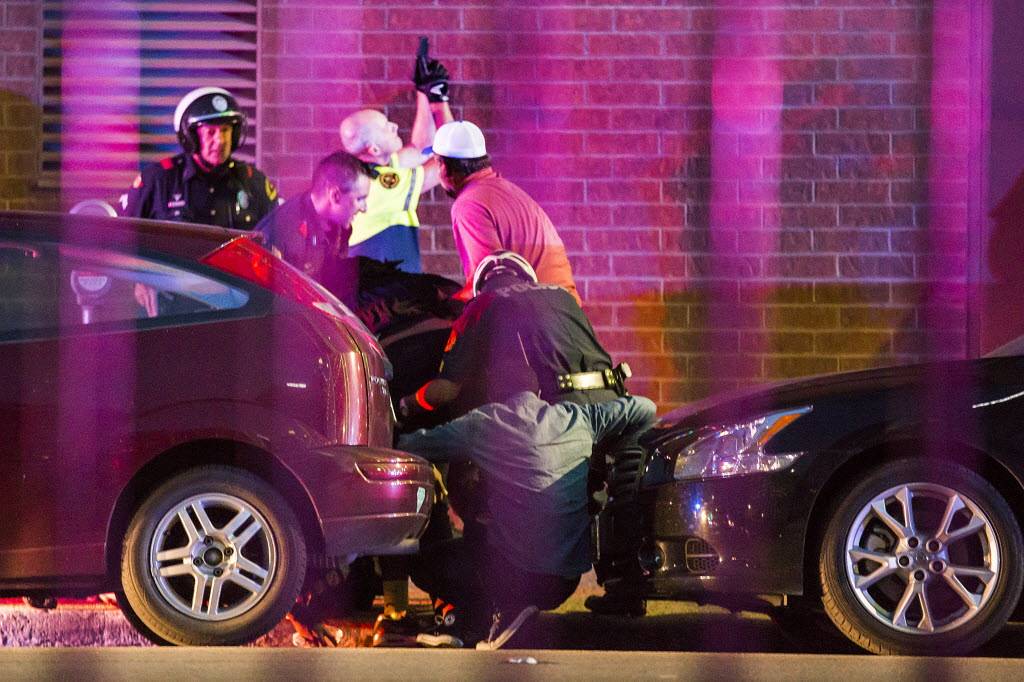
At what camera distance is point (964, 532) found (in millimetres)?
6422

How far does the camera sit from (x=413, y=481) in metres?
6.68

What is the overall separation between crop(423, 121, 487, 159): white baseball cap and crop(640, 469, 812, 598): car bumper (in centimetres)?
399

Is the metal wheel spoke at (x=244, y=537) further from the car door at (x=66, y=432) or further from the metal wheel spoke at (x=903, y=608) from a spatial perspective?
the metal wheel spoke at (x=903, y=608)

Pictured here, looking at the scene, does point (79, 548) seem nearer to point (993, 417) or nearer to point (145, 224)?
point (145, 224)

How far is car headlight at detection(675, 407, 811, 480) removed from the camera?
21.5ft

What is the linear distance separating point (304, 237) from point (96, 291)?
342cm

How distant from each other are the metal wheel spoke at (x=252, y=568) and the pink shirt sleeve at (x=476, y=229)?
381 cm

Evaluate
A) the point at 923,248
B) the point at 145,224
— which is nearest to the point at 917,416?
the point at 145,224

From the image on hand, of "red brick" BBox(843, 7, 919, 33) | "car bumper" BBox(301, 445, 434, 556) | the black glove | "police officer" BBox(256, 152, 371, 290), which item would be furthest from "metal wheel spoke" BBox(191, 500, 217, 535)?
"red brick" BBox(843, 7, 919, 33)

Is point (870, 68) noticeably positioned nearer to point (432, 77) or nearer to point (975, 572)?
point (432, 77)

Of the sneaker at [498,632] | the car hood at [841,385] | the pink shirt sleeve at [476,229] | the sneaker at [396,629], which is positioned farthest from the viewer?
the pink shirt sleeve at [476,229]

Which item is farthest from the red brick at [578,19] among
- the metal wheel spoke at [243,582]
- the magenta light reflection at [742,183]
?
the metal wheel spoke at [243,582]

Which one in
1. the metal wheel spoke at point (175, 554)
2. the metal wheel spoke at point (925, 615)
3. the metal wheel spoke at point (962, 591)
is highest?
the metal wheel spoke at point (175, 554)

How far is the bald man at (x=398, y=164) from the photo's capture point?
34.7 feet
